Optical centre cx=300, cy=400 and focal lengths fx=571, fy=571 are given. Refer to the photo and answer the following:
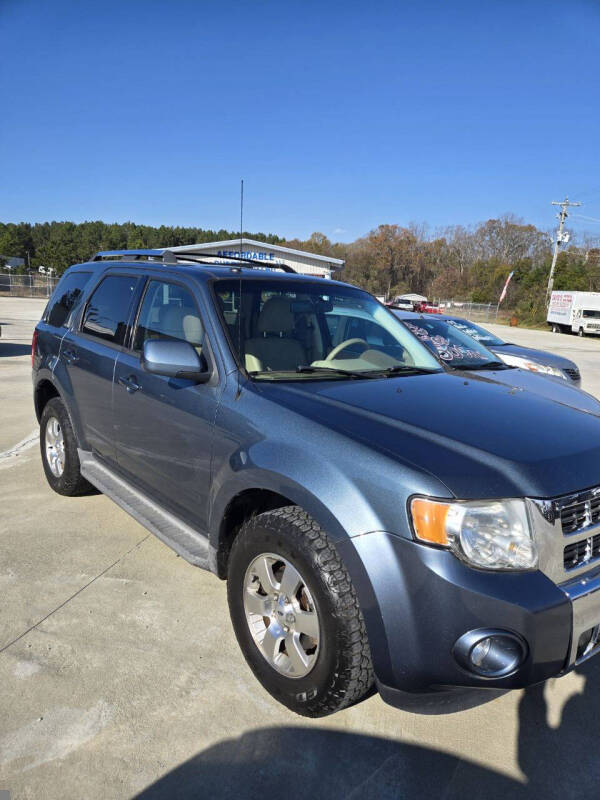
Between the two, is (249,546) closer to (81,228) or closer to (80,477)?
(80,477)

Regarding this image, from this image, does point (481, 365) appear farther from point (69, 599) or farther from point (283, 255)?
point (283, 255)

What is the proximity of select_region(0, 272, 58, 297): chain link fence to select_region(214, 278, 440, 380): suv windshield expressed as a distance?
50.0m

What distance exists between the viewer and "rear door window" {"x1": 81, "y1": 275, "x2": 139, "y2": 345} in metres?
3.71

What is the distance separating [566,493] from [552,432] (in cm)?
42

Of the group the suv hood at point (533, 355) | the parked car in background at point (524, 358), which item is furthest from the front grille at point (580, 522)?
the suv hood at point (533, 355)

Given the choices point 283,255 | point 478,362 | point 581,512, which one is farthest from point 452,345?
point 283,255

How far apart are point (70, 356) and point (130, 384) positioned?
1110 millimetres

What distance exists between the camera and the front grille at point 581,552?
204cm

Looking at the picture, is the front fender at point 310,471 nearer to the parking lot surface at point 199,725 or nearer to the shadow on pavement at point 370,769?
the parking lot surface at point 199,725

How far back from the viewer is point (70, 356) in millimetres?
4238

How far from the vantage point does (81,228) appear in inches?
4611

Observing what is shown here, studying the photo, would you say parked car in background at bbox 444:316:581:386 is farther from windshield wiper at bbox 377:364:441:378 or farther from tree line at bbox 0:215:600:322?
tree line at bbox 0:215:600:322

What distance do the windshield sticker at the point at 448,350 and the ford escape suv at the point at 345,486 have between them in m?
2.81

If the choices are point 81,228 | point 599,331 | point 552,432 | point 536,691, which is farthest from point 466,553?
point 81,228
